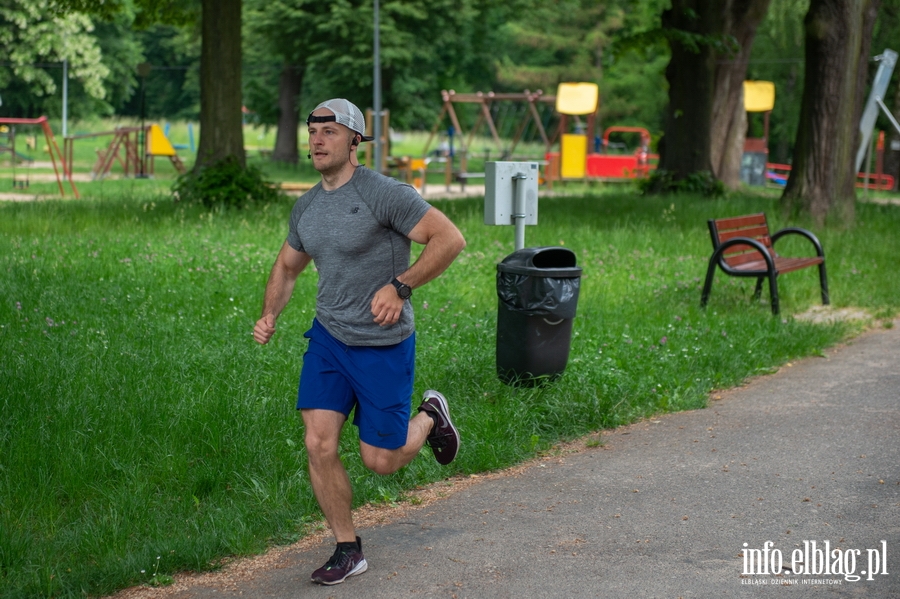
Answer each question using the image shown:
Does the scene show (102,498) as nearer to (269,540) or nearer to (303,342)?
(269,540)

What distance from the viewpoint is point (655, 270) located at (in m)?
12.5

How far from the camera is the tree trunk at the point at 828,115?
15.8 metres

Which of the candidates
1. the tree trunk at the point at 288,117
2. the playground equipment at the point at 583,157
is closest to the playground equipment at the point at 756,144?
the playground equipment at the point at 583,157

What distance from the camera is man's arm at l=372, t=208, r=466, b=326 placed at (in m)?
4.34

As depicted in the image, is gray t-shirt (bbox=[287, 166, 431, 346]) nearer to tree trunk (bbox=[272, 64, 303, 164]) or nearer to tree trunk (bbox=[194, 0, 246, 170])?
tree trunk (bbox=[194, 0, 246, 170])

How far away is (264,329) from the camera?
4.67m

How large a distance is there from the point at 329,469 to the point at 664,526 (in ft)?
5.31

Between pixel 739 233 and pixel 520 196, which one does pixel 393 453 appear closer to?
pixel 520 196

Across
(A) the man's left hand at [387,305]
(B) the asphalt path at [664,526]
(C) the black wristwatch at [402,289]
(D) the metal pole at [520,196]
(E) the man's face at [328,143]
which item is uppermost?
(E) the man's face at [328,143]

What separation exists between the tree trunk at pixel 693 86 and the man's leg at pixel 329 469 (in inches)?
692

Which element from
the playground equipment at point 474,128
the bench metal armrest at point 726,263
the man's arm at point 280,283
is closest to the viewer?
the man's arm at point 280,283

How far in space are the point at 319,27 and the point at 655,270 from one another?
29431mm

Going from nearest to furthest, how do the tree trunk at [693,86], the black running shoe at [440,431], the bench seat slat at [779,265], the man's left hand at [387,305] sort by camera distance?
the man's left hand at [387,305] → the black running shoe at [440,431] → the bench seat slat at [779,265] → the tree trunk at [693,86]

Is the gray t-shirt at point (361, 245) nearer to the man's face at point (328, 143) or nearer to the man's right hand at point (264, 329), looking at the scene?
the man's face at point (328, 143)
